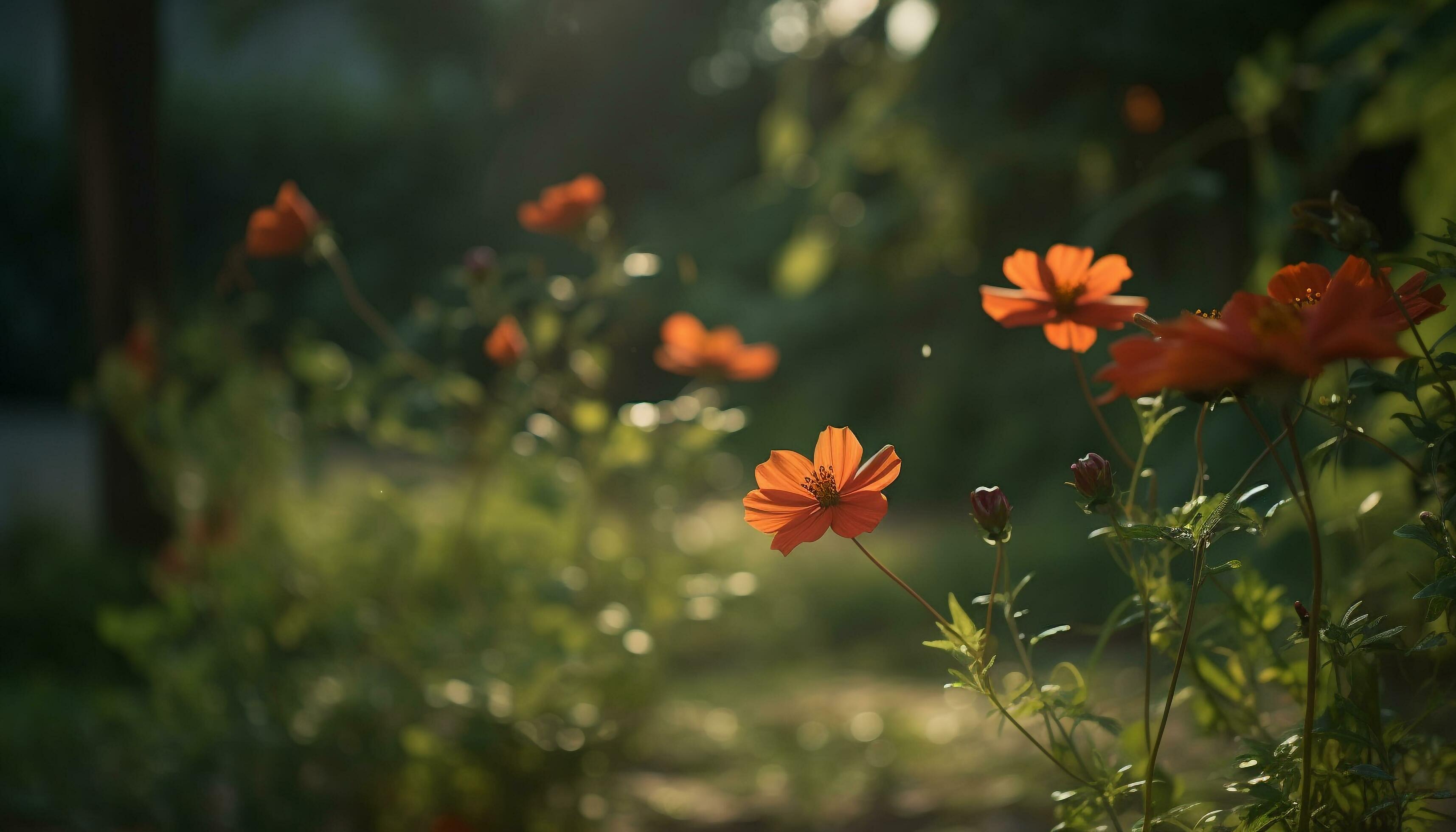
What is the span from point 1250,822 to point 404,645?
1.07m

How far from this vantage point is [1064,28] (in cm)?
196

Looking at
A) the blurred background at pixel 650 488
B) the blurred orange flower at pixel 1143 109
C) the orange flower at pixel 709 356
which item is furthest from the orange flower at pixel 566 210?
the blurred orange flower at pixel 1143 109

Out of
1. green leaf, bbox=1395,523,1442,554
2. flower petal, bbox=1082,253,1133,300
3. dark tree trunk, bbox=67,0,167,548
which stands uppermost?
dark tree trunk, bbox=67,0,167,548

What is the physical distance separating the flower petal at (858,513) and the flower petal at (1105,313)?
18cm

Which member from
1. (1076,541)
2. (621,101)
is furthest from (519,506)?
→ (621,101)

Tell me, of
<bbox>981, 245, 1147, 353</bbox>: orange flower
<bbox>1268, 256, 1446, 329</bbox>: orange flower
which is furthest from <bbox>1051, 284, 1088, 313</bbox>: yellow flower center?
<bbox>1268, 256, 1446, 329</bbox>: orange flower

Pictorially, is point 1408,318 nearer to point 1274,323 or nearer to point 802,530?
point 1274,323

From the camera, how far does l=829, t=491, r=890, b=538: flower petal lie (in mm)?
526

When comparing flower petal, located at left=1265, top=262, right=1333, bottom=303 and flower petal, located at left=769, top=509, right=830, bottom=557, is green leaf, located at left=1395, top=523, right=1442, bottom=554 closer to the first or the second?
flower petal, located at left=1265, top=262, right=1333, bottom=303

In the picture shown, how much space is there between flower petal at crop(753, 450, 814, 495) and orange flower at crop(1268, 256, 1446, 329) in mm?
255

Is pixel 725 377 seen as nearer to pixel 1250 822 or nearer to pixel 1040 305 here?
pixel 1040 305

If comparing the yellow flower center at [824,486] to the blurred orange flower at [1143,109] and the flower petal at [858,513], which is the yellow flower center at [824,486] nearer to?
the flower petal at [858,513]

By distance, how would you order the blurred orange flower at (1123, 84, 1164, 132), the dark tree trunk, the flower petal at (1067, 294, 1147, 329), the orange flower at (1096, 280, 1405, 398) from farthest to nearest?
the dark tree trunk
the blurred orange flower at (1123, 84, 1164, 132)
the flower petal at (1067, 294, 1147, 329)
the orange flower at (1096, 280, 1405, 398)

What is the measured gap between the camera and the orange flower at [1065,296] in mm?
629
